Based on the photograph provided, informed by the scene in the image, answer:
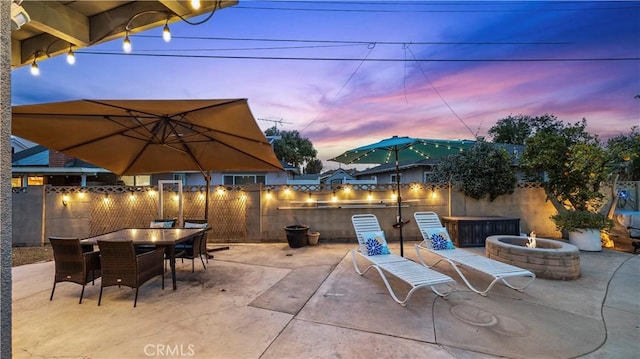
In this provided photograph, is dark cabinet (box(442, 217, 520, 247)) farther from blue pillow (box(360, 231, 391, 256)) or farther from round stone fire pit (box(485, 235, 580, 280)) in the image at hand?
blue pillow (box(360, 231, 391, 256))

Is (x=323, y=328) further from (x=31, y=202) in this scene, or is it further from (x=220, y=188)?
(x=31, y=202)

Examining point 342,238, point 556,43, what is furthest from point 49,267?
point 556,43

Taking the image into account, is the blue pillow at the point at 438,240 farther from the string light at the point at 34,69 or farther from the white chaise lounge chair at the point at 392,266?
the string light at the point at 34,69

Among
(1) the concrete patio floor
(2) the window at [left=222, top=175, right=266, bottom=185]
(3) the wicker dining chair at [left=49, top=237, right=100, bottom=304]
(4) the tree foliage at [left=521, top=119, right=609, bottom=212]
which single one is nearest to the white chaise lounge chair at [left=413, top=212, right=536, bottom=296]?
(1) the concrete patio floor

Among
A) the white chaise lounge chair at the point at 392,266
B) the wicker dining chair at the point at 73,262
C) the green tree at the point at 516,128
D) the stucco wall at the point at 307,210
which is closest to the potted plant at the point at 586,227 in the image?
the stucco wall at the point at 307,210

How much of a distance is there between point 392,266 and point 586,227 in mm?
5898

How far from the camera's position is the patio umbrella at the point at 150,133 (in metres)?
3.22

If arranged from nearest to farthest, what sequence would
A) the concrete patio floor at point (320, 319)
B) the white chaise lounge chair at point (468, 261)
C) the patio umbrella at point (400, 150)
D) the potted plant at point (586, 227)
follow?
1. the concrete patio floor at point (320, 319)
2. the white chaise lounge chair at point (468, 261)
3. the patio umbrella at point (400, 150)
4. the potted plant at point (586, 227)

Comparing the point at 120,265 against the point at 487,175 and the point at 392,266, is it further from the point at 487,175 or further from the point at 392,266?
the point at 487,175

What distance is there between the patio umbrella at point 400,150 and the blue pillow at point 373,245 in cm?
76

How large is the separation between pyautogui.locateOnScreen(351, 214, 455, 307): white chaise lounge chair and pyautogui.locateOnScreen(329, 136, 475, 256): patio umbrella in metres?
0.76

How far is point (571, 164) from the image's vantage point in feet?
22.7

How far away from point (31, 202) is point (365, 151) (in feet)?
29.7

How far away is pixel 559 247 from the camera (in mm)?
5086
